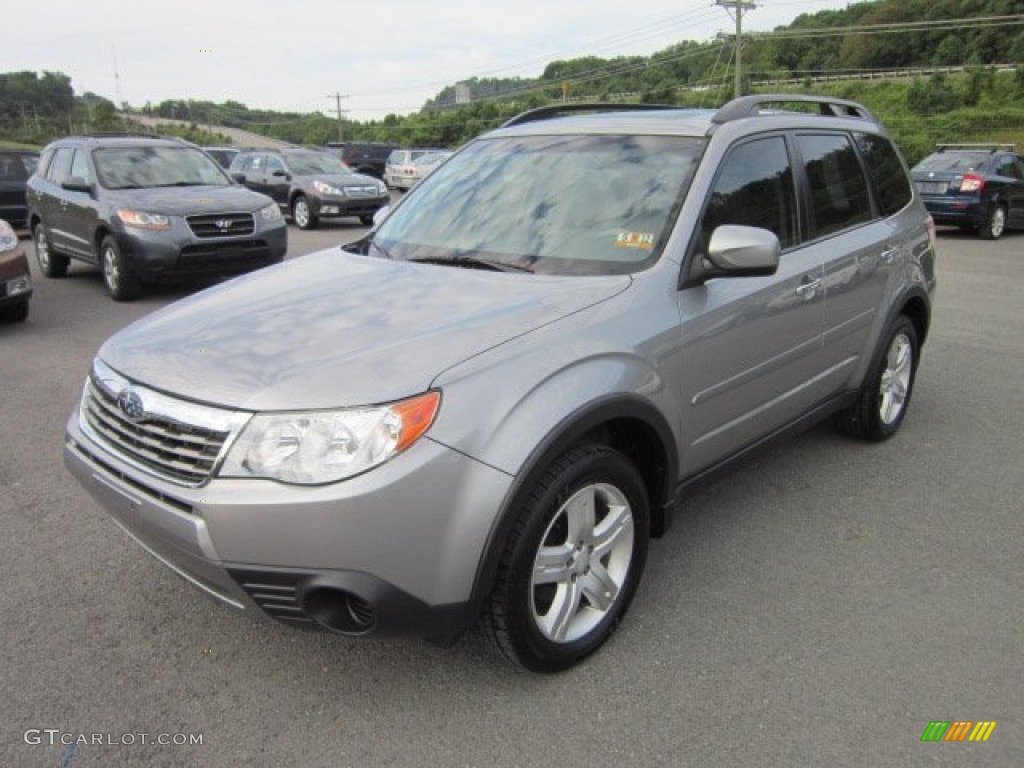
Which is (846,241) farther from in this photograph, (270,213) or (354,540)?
(270,213)

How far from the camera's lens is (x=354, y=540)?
2.14 meters

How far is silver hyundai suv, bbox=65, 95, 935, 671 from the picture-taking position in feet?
7.17

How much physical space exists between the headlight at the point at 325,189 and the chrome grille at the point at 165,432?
49.3ft

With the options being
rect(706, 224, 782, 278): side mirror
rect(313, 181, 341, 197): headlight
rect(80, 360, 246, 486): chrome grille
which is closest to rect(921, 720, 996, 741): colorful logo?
rect(706, 224, 782, 278): side mirror

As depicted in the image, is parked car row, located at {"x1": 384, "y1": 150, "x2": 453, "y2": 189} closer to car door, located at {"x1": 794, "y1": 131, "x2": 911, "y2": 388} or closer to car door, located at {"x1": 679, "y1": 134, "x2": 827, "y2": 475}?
car door, located at {"x1": 794, "y1": 131, "x2": 911, "y2": 388}

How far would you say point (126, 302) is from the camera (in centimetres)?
936

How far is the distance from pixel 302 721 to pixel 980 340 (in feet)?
22.8

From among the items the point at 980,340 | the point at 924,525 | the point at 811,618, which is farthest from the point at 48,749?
the point at 980,340

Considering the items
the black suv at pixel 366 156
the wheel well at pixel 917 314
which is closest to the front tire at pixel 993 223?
the wheel well at pixel 917 314

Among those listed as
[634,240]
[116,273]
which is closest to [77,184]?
[116,273]

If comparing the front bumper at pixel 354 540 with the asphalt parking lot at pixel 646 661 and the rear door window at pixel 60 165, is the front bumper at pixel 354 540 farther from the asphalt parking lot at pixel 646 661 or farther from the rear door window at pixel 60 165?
the rear door window at pixel 60 165

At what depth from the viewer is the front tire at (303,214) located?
56.7 ft

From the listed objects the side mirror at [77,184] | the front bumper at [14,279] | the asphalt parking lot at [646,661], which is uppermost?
the side mirror at [77,184]

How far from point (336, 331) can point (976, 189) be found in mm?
15662
